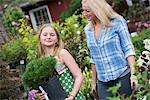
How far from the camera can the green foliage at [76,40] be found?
8.48 meters

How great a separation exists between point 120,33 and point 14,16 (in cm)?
1411

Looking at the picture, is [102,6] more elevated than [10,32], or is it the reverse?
[102,6]

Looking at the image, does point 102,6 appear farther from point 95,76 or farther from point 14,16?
point 14,16

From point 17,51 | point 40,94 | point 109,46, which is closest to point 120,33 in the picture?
point 109,46

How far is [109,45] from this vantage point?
464 centimetres

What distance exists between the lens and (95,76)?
512 cm

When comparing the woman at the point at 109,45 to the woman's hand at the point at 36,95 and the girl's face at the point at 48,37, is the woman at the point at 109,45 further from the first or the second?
Result: the woman's hand at the point at 36,95

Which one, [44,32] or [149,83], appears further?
[44,32]

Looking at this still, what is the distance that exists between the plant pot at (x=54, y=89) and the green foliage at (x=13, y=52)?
18.4ft

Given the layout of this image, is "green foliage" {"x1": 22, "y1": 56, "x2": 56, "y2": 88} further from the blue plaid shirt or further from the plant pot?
the blue plaid shirt

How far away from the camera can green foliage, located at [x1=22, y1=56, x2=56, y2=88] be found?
16.2ft

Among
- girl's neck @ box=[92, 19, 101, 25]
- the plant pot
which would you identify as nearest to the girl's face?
the plant pot

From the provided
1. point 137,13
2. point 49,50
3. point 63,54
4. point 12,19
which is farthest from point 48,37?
point 137,13

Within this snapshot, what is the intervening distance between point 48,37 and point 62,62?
1.10 feet
